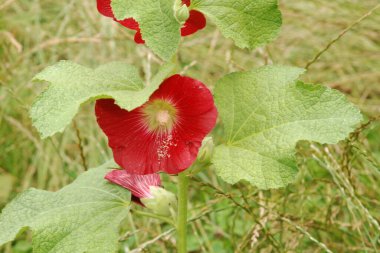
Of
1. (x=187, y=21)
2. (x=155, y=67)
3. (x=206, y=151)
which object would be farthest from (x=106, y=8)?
(x=155, y=67)

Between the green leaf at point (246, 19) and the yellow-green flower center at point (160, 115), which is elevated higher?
the green leaf at point (246, 19)

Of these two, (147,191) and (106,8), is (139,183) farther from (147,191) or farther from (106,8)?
(106,8)

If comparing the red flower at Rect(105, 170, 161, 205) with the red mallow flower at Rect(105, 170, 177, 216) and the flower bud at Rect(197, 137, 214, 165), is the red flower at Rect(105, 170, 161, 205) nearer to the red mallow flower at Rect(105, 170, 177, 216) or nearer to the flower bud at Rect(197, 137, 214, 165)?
the red mallow flower at Rect(105, 170, 177, 216)

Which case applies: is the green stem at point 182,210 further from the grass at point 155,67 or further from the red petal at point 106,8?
the grass at point 155,67

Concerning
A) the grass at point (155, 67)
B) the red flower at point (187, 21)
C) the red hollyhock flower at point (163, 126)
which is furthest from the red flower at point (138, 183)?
the grass at point (155, 67)

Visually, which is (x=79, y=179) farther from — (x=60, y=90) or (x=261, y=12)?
(x=261, y=12)
